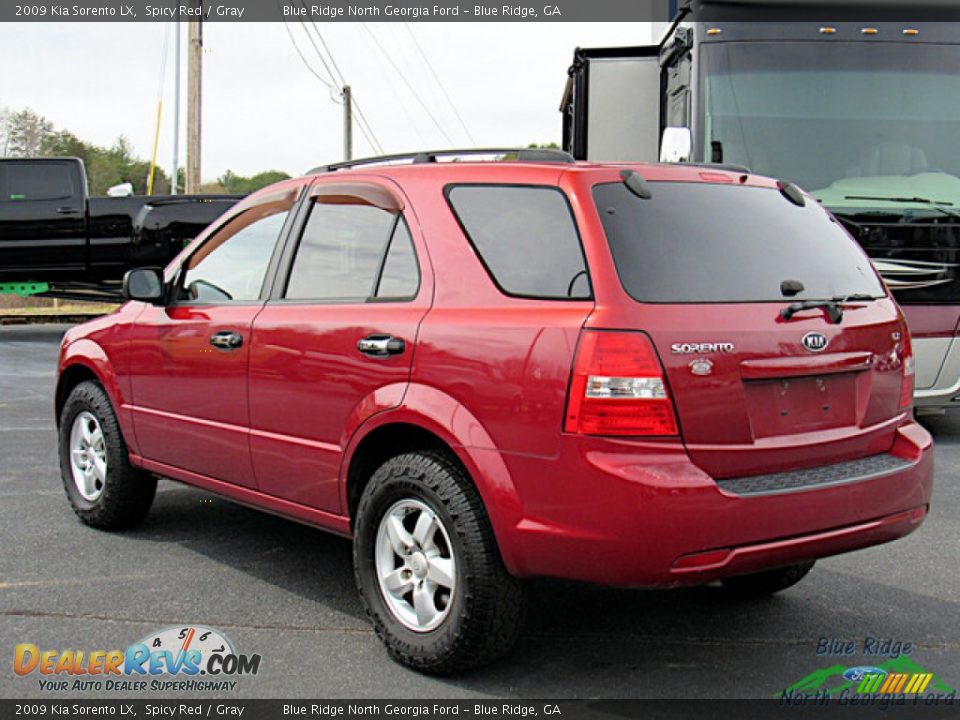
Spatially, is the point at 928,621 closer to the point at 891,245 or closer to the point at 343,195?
the point at 343,195

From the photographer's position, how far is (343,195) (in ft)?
15.4

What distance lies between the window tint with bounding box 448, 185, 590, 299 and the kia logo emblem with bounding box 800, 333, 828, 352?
797 millimetres

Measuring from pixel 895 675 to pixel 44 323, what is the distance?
21.0 meters

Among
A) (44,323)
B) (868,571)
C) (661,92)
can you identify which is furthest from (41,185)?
(868,571)

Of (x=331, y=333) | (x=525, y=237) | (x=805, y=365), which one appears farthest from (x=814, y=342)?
(x=331, y=333)

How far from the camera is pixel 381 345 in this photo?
413cm

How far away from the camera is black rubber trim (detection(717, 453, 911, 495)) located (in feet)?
11.8

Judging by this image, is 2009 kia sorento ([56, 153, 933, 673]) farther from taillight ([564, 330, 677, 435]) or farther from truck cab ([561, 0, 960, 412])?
truck cab ([561, 0, 960, 412])

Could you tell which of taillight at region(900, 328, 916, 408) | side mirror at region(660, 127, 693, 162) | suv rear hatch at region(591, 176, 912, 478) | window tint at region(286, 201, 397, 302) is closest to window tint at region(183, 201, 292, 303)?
window tint at region(286, 201, 397, 302)

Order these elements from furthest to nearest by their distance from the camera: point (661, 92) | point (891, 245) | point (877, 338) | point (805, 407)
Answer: point (661, 92) → point (891, 245) → point (877, 338) → point (805, 407)

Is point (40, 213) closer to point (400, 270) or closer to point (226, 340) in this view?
point (226, 340)

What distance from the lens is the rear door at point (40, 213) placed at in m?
17.1

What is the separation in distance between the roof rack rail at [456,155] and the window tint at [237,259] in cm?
29

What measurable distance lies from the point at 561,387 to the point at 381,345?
87 cm
